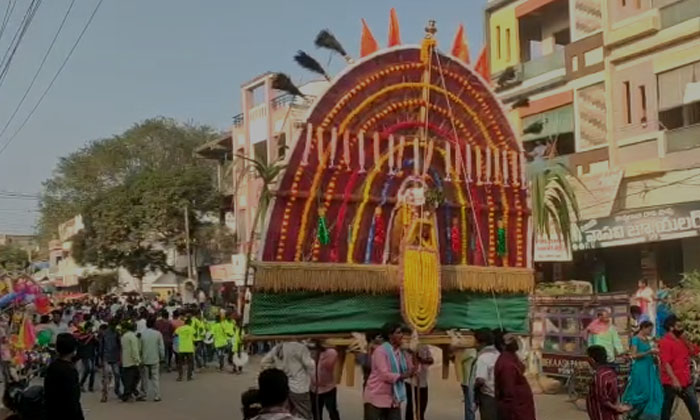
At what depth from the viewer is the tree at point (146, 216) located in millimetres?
41188

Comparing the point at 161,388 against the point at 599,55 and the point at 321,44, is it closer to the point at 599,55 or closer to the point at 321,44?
the point at 321,44

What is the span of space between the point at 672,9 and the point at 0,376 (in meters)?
15.5

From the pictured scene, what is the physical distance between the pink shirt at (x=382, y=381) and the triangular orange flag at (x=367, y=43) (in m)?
2.94

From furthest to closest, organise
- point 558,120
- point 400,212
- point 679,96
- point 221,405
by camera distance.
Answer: point 558,120, point 679,96, point 221,405, point 400,212

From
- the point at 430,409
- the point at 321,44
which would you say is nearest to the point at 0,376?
the point at 430,409

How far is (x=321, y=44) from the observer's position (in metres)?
8.90

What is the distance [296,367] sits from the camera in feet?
31.4

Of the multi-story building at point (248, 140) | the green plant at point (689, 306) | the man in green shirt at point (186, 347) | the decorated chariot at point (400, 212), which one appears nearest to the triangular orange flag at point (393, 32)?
the decorated chariot at point (400, 212)

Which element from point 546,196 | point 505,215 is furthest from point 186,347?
point 505,215

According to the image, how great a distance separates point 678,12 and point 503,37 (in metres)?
6.54

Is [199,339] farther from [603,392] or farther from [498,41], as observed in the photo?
[603,392]

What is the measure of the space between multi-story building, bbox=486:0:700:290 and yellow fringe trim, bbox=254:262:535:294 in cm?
863

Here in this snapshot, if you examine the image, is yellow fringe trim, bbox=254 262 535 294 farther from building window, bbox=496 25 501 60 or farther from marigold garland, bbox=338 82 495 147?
building window, bbox=496 25 501 60

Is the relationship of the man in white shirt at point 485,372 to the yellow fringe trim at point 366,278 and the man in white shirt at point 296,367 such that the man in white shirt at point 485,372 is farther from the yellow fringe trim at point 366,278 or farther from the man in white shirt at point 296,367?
the man in white shirt at point 296,367
